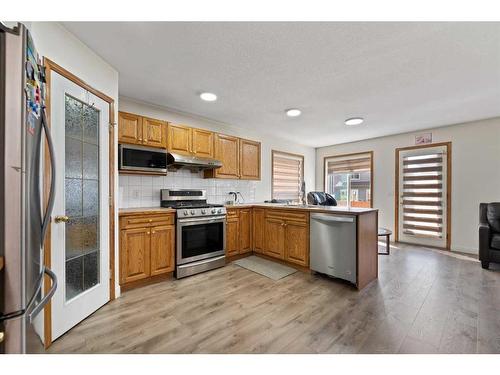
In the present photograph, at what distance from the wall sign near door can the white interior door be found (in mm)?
5373

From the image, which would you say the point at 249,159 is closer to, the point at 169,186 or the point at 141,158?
the point at 169,186

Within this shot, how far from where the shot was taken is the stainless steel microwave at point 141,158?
2.61 meters

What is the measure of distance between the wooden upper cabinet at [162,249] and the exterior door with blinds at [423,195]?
4.65m

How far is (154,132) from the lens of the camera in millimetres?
2959

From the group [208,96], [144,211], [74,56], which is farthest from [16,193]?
[208,96]

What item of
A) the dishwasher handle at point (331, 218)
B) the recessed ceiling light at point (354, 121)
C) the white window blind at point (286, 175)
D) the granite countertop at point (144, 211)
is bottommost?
the dishwasher handle at point (331, 218)

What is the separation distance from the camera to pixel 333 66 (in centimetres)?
215

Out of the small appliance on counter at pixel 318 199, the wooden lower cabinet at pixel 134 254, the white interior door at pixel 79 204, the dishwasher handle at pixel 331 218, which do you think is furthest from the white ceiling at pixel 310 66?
the wooden lower cabinet at pixel 134 254

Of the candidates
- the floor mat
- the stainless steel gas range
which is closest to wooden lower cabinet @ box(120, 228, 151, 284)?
the stainless steel gas range

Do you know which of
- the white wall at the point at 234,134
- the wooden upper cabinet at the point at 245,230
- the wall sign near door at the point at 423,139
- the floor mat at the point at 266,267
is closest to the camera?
the floor mat at the point at 266,267

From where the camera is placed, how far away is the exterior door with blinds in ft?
13.8

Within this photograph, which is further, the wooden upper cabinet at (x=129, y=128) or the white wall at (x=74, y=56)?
the wooden upper cabinet at (x=129, y=128)

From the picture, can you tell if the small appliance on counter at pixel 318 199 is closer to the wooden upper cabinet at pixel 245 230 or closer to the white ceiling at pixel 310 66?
the wooden upper cabinet at pixel 245 230
